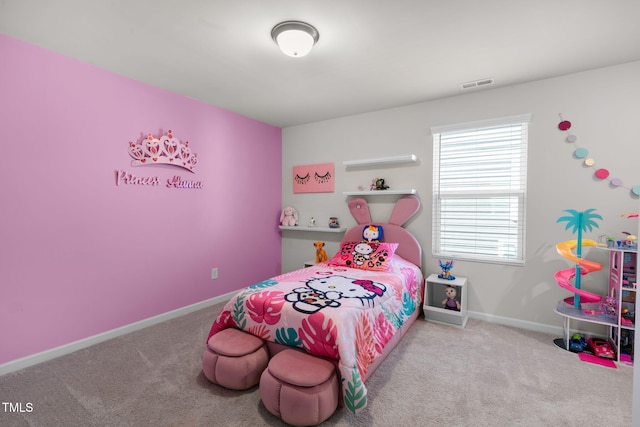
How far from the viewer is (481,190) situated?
3174 mm

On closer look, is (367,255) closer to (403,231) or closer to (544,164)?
(403,231)

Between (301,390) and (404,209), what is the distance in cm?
246

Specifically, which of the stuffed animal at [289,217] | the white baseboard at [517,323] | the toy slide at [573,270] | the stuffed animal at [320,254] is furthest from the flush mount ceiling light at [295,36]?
the white baseboard at [517,323]

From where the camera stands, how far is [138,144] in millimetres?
2879

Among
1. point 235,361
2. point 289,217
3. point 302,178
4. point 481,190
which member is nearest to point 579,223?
point 481,190

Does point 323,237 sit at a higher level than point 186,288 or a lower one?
higher

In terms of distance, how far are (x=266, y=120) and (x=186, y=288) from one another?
2483 millimetres

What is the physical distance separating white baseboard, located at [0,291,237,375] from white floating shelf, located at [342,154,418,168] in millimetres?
2498

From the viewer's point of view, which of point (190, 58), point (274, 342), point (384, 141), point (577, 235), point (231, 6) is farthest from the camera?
point (384, 141)

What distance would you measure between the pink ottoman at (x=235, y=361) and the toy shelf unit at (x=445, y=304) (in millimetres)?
1904

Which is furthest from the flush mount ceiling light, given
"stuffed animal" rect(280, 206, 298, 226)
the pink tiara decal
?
"stuffed animal" rect(280, 206, 298, 226)

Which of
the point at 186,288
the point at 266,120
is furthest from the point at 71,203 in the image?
the point at 266,120

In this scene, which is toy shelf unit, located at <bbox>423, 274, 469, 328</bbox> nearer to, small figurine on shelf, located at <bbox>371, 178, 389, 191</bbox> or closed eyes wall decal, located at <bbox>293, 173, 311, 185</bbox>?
small figurine on shelf, located at <bbox>371, 178, 389, 191</bbox>

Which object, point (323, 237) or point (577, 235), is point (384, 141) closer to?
point (323, 237)
